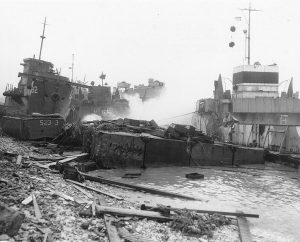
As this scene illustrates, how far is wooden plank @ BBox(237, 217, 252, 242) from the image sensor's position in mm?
5970

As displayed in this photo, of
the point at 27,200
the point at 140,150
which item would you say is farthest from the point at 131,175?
the point at 27,200

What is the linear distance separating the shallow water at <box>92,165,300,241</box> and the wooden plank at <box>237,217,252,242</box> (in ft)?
0.67

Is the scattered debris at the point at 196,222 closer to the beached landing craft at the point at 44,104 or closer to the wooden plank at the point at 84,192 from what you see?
the wooden plank at the point at 84,192

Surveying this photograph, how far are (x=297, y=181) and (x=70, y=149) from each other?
41.4ft

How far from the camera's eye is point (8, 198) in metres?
5.56

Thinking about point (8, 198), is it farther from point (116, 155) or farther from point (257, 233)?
point (116, 155)

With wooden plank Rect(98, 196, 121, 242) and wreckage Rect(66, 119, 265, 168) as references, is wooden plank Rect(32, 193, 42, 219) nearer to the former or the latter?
wooden plank Rect(98, 196, 121, 242)

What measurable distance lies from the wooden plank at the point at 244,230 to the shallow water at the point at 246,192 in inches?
8.1

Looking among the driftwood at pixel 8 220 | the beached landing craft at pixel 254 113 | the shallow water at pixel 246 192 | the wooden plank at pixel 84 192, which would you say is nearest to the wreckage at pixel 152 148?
the shallow water at pixel 246 192

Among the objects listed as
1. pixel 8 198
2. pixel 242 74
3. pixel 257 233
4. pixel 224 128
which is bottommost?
pixel 257 233

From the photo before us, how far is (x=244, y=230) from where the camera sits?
6410 millimetres

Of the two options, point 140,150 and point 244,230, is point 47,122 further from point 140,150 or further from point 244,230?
point 244,230

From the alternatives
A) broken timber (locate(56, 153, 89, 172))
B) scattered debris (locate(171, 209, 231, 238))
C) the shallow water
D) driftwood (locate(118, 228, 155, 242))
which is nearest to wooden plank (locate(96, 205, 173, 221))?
scattered debris (locate(171, 209, 231, 238))

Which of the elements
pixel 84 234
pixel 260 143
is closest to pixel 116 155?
pixel 84 234
